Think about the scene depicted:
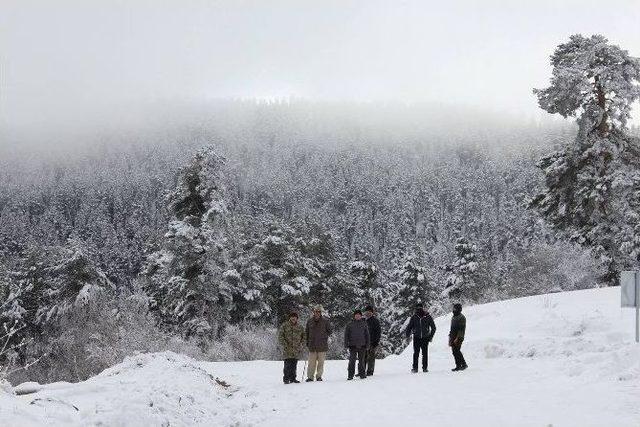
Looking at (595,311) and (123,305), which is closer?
(595,311)

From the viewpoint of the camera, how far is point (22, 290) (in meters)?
47.3

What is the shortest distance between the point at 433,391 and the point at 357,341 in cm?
376

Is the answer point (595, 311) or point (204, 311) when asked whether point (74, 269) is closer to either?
point (204, 311)

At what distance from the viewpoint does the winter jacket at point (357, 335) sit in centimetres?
1523

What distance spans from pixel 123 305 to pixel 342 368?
69.1 ft

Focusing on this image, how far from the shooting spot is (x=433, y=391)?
1168 cm

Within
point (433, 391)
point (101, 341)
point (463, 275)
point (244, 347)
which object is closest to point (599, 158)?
point (433, 391)

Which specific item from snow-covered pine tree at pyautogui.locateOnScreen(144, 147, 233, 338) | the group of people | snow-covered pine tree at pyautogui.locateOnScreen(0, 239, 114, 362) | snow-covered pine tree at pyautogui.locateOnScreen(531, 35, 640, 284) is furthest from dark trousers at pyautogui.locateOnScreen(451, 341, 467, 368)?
snow-covered pine tree at pyautogui.locateOnScreen(0, 239, 114, 362)

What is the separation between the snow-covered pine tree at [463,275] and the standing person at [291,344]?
1410 inches

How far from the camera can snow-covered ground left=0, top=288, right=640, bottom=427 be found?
28.6 ft

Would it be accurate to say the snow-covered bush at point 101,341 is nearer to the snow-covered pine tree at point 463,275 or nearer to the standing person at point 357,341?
the standing person at point 357,341

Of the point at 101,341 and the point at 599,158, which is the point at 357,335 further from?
the point at 101,341

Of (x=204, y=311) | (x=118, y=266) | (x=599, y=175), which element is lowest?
(x=118, y=266)

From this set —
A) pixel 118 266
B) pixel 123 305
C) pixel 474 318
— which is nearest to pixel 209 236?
pixel 123 305
